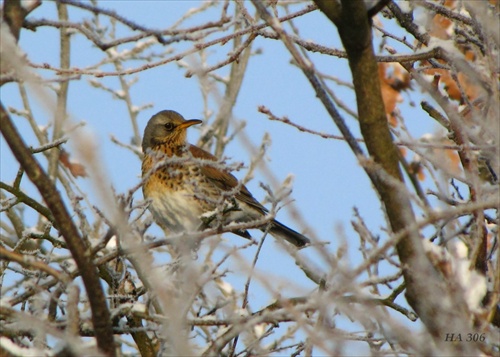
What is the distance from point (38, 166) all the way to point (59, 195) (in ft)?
0.40

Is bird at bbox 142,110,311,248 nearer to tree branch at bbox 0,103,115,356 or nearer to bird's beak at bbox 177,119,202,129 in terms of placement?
bird's beak at bbox 177,119,202,129

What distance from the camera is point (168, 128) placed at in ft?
27.7

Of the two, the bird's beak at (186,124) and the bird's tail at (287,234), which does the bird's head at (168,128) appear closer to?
the bird's beak at (186,124)

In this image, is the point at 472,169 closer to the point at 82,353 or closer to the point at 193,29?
the point at 193,29

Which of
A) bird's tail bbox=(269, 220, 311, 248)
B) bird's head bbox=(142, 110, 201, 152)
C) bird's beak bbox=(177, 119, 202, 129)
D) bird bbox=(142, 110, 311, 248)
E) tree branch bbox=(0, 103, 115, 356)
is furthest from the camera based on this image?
bird's head bbox=(142, 110, 201, 152)

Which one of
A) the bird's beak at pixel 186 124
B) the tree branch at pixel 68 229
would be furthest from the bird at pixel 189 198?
the tree branch at pixel 68 229

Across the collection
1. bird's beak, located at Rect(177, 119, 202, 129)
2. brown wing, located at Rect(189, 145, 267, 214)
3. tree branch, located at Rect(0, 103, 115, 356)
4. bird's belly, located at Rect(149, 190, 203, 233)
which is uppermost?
bird's beak, located at Rect(177, 119, 202, 129)

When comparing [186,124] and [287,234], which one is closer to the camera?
[287,234]

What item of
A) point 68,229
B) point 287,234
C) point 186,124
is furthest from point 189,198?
point 68,229

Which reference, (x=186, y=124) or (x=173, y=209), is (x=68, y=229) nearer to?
(x=173, y=209)

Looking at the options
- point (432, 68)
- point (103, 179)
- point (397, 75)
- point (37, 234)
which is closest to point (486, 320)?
point (103, 179)

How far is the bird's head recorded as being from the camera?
330 inches

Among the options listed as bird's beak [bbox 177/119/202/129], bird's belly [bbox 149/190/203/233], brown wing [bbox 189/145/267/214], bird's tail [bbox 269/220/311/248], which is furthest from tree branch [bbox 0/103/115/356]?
bird's beak [bbox 177/119/202/129]

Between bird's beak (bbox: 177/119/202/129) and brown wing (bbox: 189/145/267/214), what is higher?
bird's beak (bbox: 177/119/202/129)
